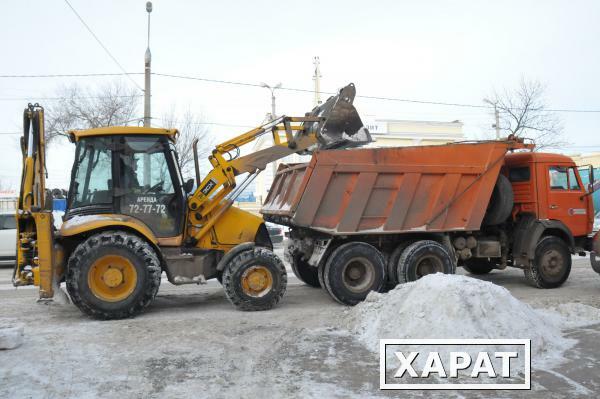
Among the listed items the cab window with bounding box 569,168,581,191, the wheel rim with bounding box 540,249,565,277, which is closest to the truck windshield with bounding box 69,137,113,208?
the wheel rim with bounding box 540,249,565,277

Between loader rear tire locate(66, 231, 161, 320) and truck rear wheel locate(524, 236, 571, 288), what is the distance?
6.85 meters

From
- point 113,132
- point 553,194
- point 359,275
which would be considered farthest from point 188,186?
point 553,194

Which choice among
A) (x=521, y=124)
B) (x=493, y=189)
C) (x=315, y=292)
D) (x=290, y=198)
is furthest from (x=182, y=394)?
(x=521, y=124)

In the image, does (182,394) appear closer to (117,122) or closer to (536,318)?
(536,318)

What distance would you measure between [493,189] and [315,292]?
370 centimetres

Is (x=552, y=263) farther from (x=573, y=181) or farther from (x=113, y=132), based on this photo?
(x=113, y=132)

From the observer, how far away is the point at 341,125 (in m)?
9.13

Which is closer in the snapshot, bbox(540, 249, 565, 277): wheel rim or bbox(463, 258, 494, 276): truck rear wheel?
bbox(540, 249, 565, 277): wheel rim

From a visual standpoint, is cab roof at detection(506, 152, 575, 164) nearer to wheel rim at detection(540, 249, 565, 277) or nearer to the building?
wheel rim at detection(540, 249, 565, 277)

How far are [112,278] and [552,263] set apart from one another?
7814 mm

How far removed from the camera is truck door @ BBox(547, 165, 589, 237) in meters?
10.4

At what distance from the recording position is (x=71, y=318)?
26.0 ft

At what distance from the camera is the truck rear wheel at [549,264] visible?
33.7 feet

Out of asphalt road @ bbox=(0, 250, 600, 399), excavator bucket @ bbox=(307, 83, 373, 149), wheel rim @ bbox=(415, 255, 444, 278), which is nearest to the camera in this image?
asphalt road @ bbox=(0, 250, 600, 399)
